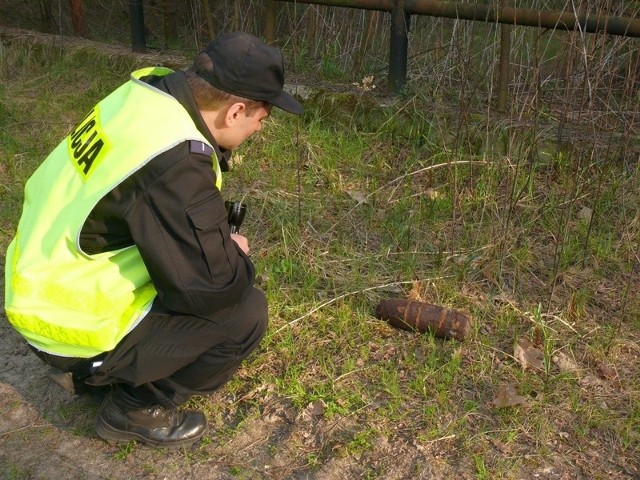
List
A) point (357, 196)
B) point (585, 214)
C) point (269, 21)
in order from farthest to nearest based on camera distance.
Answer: point (269, 21), point (357, 196), point (585, 214)

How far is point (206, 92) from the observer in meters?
2.61

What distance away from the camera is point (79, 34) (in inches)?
305

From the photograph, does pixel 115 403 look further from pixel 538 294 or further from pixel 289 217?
pixel 538 294

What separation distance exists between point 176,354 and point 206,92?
92 centimetres

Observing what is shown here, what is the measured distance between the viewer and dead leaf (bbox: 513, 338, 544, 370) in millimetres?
3232

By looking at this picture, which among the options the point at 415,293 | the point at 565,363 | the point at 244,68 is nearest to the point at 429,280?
the point at 415,293

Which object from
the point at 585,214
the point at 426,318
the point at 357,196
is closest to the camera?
the point at 426,318

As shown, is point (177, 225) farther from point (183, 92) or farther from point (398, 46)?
point (398, 46)

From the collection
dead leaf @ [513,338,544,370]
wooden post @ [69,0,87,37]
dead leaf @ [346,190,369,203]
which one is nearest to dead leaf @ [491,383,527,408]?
dead leaf @ [513,338,544,370]

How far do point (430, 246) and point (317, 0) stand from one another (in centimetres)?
229

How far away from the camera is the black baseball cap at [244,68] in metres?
2.58

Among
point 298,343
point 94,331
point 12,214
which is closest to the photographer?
point 94,331

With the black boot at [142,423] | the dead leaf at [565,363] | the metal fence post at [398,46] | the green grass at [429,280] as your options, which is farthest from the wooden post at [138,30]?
the dead leaf at [565,363]

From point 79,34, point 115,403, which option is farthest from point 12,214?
point 79,34
